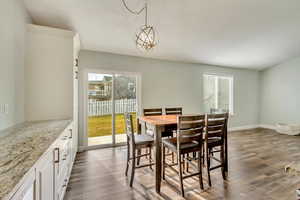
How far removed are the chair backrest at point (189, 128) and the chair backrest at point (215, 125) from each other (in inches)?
4.8

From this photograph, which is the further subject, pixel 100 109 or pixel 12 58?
pixel 100 109

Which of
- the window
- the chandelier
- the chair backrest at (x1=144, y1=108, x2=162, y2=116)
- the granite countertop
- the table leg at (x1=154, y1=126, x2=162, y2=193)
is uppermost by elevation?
the chandelier

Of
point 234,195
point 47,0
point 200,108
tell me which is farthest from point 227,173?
point 47,0

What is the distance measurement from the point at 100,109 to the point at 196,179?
107 inches

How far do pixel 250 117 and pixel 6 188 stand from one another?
7.44 m

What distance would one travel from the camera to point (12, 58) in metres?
1.90

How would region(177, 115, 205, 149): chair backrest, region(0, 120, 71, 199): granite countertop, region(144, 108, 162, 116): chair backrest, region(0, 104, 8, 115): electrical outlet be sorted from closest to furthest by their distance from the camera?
region(0, 120, 71, 199): granite countertop
region(0, 104, 8, 115): electrical outlet
region(177, 115, 205, 149): chair backrest
region(144, 108, 162, 116): chair backrest

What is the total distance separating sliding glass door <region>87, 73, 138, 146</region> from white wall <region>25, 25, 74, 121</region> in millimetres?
1295

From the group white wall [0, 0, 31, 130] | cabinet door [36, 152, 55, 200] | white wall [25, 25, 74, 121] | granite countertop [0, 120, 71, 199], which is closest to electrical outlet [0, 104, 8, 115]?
white wall [0, 0, 31, 130]

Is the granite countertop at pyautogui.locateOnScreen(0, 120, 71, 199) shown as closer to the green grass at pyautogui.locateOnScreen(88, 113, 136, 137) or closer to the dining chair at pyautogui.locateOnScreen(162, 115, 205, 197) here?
the dining chair at pyautogui.locateOnScreen(162, 115, 205, 197)

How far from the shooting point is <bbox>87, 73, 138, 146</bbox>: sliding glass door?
3.91 meters

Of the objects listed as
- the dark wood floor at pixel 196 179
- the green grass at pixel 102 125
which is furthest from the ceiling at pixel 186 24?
the dark wood floor at pixel 196 179

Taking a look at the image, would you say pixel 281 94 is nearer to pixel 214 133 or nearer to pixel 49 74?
pixel 214 133

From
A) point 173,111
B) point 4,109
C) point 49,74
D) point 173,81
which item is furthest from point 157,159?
point 173,81
